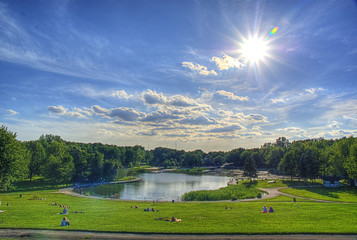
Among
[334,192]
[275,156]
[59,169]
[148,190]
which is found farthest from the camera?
[275,156]

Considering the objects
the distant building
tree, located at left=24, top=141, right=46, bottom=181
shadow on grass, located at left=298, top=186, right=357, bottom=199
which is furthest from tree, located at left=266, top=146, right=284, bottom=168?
tree, located at left=24, top=141, right=46, bottom=181

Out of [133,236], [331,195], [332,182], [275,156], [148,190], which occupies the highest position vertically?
[275,156]

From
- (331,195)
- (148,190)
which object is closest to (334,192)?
(331,195)

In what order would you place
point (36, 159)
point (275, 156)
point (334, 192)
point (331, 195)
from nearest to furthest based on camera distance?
point (331, 195) → point (334, 192) → point (36, 159) → point (275, 156)

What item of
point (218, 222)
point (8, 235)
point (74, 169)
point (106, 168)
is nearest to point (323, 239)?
point (218, 222)

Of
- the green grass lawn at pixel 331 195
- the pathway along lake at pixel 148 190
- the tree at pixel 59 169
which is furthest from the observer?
the tree at pixel 59 169

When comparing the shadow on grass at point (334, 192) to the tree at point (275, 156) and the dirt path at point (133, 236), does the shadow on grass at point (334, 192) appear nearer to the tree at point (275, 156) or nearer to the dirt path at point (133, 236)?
the dirt path at point (133, 236)

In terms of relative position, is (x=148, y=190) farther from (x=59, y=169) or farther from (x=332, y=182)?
(x=332, y=182)

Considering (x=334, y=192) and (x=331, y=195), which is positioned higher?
(x=334, y=192)

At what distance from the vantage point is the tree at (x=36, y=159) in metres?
82.1

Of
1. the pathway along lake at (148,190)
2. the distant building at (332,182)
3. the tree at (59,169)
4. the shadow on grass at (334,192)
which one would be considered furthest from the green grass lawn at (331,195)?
the tree at (59,169)

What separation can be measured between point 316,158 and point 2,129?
89157 millimetres

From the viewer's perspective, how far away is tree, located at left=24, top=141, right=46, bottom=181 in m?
82.1

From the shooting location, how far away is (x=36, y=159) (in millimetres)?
83625
